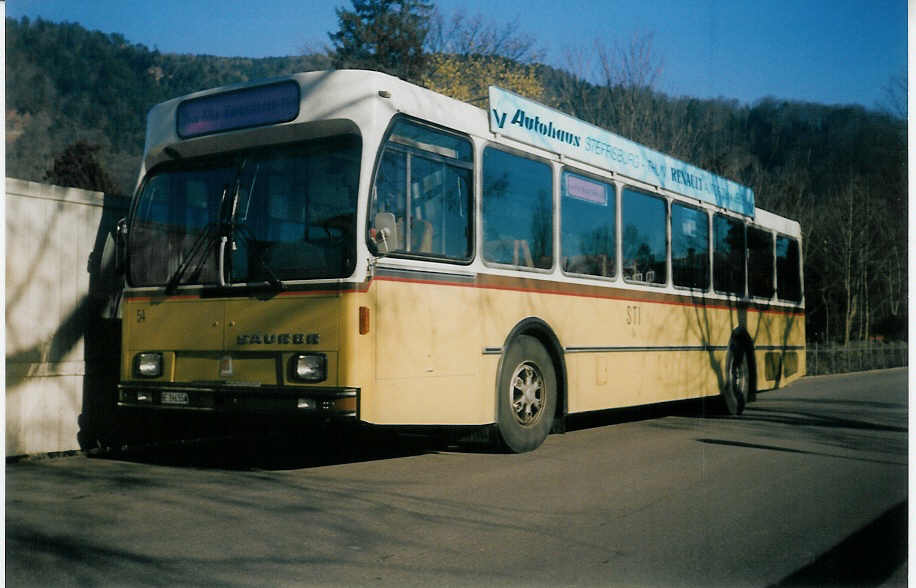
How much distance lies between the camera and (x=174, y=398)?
793 cm

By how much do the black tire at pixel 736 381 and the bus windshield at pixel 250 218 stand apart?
7824 millimetres

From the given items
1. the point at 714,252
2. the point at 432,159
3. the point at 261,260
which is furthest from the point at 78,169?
the point at 432,159

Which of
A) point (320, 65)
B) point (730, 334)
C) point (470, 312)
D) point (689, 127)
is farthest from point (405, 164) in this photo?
point (320, 65)

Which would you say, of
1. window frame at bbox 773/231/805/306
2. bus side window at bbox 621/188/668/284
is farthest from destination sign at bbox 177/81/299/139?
window frame at bbox 773/231/805/306

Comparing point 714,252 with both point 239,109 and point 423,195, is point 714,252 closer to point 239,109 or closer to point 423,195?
point 423,195

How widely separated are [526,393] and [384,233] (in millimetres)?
2622

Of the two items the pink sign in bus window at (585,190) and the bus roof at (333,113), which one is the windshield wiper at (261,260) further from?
the pink sign in bus window at (585,190)

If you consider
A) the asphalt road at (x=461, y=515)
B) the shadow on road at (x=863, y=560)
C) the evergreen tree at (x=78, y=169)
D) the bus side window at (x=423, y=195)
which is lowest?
the shadow on road at (x=863, y=560)

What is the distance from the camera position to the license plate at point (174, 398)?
7867mm

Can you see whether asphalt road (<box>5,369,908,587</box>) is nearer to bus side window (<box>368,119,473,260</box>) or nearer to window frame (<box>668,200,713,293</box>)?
bus side window (<box>368,119,473,260</box>)

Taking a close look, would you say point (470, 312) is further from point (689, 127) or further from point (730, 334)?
point (689, 127)

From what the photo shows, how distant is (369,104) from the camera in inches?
294

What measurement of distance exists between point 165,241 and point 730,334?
8349mm

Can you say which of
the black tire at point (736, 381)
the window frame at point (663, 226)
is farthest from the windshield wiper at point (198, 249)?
the black tire at point (736, 381)
